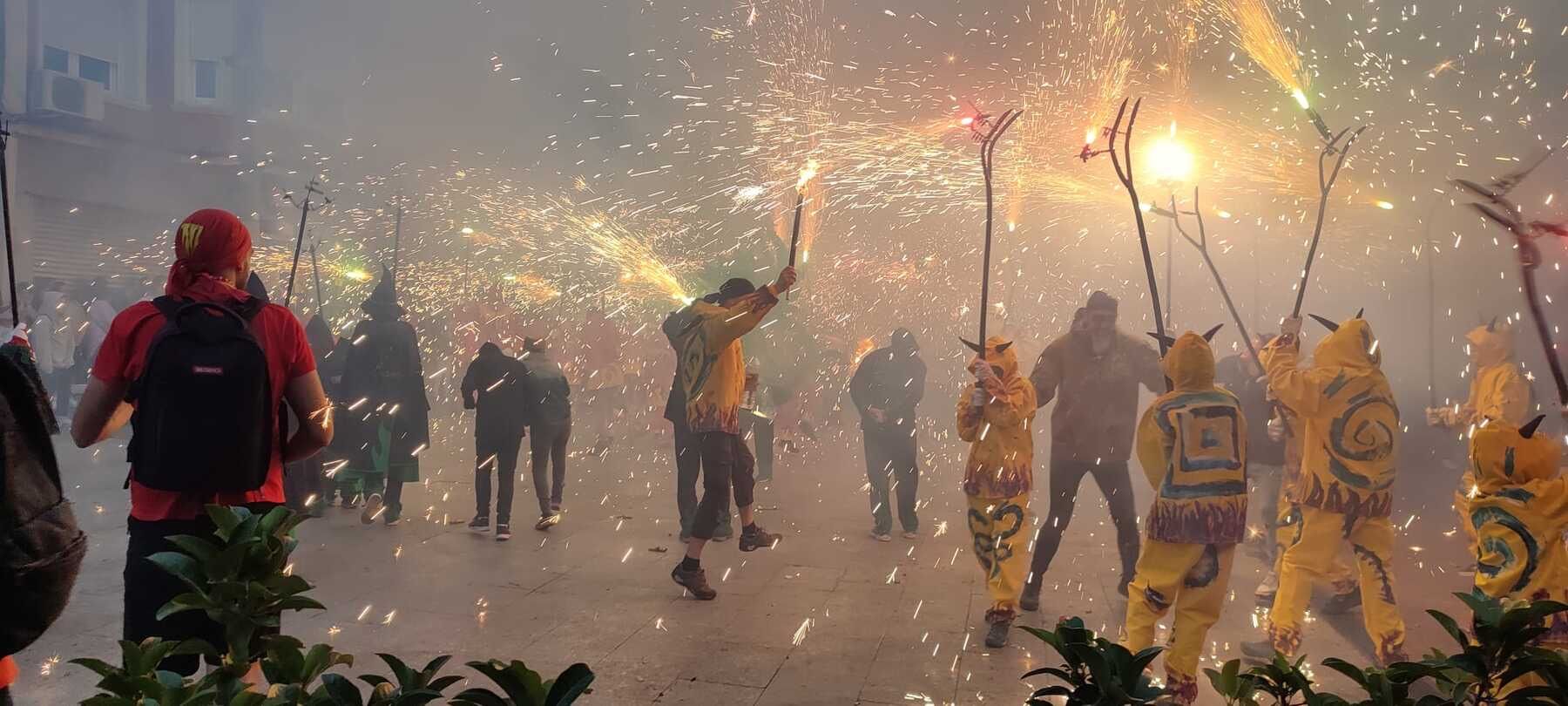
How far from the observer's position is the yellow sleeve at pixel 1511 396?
8.29m

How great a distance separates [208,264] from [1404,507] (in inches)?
451

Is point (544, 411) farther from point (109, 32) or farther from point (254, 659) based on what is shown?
point (109, 32)

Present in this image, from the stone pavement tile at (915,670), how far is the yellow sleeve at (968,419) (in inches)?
43.3

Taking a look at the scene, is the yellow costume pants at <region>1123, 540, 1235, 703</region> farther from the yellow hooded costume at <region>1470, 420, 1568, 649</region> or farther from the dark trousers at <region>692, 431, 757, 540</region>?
the dark trousers at <region>692, 431, 757, 540</region>

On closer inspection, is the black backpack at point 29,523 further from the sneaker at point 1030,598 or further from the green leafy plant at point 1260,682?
the sneaker at point 1030,598

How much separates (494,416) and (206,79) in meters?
32.1

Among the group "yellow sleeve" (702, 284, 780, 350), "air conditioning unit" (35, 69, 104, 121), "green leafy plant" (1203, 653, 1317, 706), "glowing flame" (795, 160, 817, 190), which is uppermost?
"air conditioning unit" (35, 69, 104, 121)

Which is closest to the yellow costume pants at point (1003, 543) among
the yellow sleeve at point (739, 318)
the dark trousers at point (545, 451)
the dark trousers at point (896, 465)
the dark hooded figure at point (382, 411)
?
the yellow sleeve at point (739, 318)

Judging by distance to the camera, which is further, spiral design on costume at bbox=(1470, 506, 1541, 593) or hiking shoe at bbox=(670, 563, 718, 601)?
hiking shoe at bbox=(670, 563, 718, 601)

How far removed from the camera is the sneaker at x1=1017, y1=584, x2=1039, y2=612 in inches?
232

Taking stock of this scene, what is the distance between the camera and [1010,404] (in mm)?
5172

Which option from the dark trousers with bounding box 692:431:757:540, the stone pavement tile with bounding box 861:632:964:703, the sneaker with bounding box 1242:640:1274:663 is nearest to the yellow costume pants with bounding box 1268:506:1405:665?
the sneaker with bounding box 1242:640:1274:663

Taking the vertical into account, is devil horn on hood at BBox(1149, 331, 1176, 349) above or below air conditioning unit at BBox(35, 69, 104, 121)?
below

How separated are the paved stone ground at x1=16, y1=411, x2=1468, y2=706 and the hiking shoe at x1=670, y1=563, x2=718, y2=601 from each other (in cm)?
7
